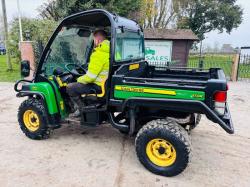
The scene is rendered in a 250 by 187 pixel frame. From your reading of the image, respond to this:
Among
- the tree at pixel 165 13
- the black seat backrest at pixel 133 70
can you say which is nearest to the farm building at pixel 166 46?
the black seat backrest at pixel 133 70

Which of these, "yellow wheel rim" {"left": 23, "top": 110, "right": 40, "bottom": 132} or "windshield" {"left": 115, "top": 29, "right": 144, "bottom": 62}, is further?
"yellow wheel rim" {"left": 23, "top": 110, "right": 40, "bottom": 132}

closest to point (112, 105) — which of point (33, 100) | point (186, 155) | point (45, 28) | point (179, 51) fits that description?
point (186, 155)

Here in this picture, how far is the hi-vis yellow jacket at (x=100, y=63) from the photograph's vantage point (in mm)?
3586

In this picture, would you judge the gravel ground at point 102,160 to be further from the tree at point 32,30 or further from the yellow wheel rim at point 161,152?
the tree at point 32,30

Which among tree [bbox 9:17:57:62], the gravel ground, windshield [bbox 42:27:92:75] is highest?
tree [bbox 9:17:57:62]

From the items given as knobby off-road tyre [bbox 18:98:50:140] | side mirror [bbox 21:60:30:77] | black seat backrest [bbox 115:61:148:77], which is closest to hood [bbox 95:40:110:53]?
black seat backrest [bbox 115:61:148:77]

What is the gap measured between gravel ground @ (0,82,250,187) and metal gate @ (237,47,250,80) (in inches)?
320

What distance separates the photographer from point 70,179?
3188 mm

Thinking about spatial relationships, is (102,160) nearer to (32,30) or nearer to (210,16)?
(32,30)

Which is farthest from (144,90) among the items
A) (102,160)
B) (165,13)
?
(165,13)

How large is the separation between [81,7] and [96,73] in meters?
9.47

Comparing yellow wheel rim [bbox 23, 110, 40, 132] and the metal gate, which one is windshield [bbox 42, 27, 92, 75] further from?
the metal gate

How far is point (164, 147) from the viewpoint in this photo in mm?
3295

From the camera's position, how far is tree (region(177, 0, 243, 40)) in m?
27.7
